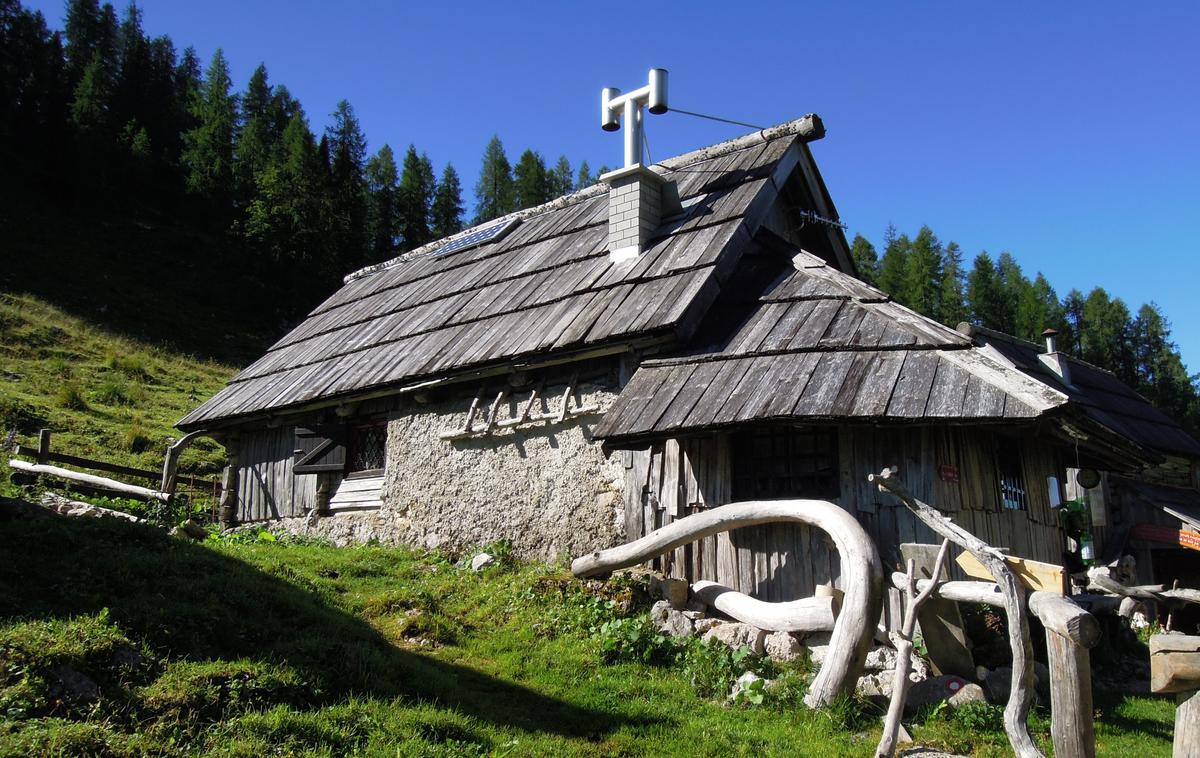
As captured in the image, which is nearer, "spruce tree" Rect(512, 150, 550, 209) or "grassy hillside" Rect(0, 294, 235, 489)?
"grassy hillside" Rect(0, 294, 235, 489)

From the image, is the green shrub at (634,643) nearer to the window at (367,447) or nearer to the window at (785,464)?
the window at (785,464)

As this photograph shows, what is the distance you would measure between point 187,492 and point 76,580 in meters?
12.5

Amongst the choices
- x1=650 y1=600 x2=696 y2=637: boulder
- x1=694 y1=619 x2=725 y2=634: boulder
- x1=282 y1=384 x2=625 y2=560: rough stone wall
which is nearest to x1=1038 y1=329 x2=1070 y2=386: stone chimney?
x1=282 y1=384 x2=625 y2=560: rough stone wall

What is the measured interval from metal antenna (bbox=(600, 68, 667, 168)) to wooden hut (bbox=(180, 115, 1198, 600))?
47 cm

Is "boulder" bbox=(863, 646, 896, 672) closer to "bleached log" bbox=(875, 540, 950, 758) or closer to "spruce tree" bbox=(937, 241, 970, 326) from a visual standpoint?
"bleached log" bbox=(875, 540, 950, 758)

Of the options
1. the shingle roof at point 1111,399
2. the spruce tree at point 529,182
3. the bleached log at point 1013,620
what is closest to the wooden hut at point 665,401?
the bleached log at point 1013,620

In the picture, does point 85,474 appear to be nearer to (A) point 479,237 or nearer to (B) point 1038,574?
(A) point 479,237

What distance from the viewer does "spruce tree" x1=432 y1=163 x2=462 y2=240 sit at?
52.7 metres

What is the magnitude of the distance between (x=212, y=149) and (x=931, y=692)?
57483 millimetres

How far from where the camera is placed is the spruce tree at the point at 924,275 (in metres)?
42.7

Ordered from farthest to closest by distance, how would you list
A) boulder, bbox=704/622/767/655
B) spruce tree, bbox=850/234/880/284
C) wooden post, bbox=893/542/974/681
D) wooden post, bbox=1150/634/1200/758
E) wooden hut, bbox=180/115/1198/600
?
spruce tree, bbox=850/234/880/284 < wooden hut, bbox=180/115/1198/600 < boulder, bbox=704/622/767/655 < wooden post, bbox=893/542/974/681 < wooden post, bbox=1150/634/1200/758

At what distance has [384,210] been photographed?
169 ft

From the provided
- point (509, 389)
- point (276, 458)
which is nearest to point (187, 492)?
point (276, 458)

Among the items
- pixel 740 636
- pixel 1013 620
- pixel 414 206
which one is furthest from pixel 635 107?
pixel 414 206
